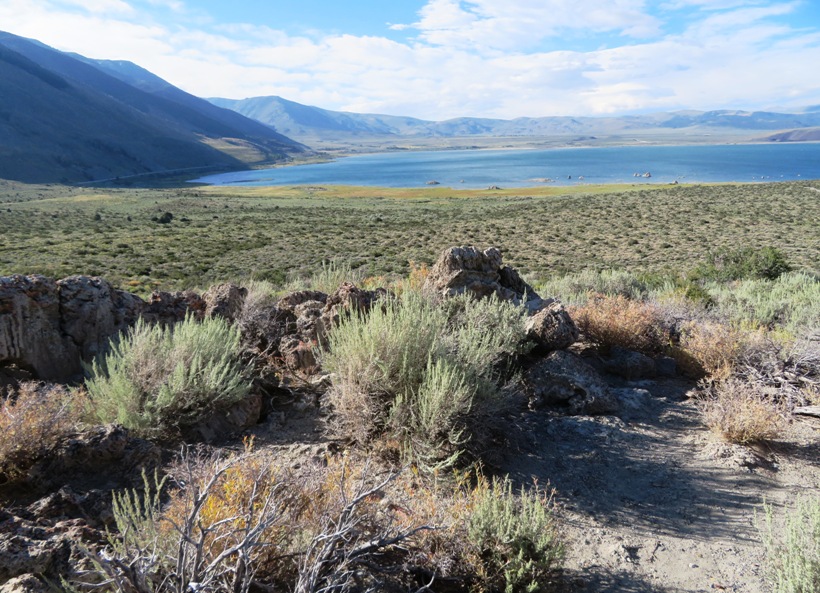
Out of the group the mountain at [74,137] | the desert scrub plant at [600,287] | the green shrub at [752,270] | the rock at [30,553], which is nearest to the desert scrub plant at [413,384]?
the rock at [30,553]

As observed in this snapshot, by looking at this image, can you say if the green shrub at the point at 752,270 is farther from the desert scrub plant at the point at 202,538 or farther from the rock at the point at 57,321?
the desert scrub plant at the point at 202,538

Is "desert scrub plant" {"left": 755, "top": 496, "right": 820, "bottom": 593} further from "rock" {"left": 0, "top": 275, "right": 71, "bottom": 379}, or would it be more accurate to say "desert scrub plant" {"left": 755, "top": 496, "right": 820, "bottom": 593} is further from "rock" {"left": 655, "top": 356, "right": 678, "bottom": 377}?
"rock" {"left": 0, "top": 275, "right": 71, "bottom": 379}

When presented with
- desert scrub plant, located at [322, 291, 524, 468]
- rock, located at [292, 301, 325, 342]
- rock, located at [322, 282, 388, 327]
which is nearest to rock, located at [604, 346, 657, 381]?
desert scrub plant, located at [322, 291, 524, 468]

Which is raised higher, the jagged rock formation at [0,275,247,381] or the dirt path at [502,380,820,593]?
the jagged rock formation at [0,275,247,381]

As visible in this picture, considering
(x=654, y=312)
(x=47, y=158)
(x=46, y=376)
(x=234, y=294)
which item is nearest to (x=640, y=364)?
(x=654, y=312)

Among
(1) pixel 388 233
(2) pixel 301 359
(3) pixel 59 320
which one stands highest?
(3) pixel 59 320

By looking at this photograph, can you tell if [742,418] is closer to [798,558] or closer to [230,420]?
[798,558]

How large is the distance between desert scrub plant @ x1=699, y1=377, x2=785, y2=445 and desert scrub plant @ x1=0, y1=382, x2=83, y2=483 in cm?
501

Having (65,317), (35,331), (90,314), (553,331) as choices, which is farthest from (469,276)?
(35,331)

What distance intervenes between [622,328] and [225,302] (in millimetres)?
4634

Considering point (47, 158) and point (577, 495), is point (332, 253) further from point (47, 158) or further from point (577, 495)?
point (47, 158)

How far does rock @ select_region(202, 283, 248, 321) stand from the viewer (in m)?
6.04

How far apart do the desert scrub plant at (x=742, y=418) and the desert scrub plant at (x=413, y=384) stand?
6.10 feet

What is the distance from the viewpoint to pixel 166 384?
13.9 ft
